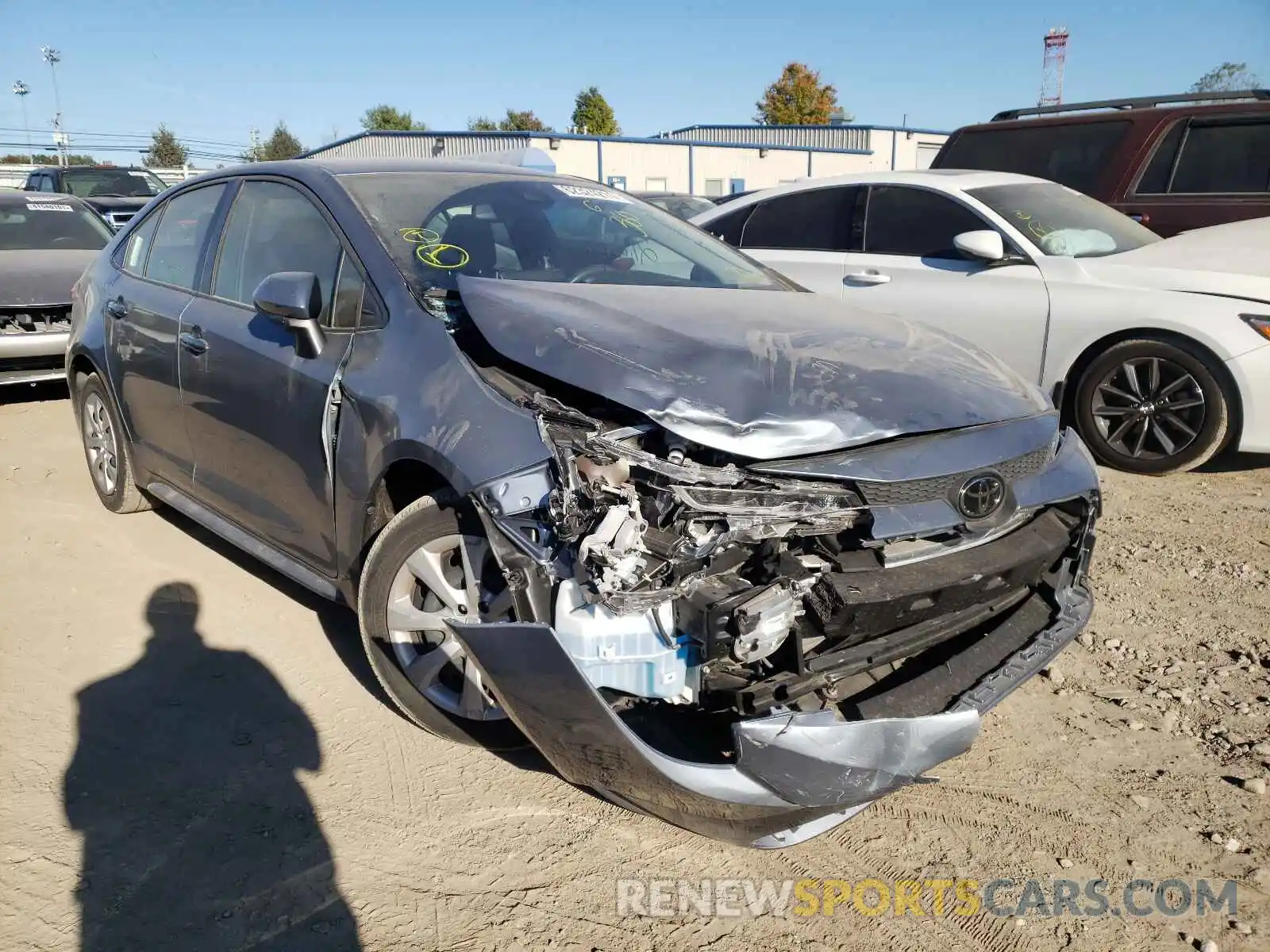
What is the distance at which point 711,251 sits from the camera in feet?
13.5

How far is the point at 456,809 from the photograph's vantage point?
267 cm

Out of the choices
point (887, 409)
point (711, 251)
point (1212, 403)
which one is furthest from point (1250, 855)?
point (1212, 403)

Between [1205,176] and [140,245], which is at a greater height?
[1205,176]

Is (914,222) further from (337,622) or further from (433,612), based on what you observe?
(433,612)

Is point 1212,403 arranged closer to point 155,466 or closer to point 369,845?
point 369,845

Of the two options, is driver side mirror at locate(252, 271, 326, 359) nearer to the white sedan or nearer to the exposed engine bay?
the exposed engine bay

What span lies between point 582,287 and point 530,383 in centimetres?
65

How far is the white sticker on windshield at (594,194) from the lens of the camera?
3.94 metres

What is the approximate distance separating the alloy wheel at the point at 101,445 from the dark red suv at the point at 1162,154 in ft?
22.8

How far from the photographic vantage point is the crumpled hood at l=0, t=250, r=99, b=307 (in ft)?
24.6

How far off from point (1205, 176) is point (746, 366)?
6.12 meters

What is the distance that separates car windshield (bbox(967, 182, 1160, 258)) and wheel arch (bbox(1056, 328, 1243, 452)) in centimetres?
60

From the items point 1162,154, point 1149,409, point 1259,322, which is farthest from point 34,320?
point 1162,154

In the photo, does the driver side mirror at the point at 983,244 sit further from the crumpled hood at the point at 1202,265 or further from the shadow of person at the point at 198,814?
the shadow of person at the point at 198,814
